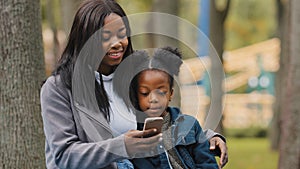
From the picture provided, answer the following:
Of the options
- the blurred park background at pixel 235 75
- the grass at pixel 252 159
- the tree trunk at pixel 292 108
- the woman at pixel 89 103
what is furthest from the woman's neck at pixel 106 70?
the grass at pixel 252 159

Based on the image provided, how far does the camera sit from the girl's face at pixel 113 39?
3303 mm

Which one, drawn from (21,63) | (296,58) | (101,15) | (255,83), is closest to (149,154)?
(101,15)

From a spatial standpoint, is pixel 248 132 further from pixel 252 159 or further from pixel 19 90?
pixel 19 90

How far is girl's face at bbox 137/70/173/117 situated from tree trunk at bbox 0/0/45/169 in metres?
2.27

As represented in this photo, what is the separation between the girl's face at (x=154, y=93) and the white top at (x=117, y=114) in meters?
0.07

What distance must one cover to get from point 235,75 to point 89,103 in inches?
1379

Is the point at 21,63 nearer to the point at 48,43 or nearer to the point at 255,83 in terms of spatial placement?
the point at 48,43

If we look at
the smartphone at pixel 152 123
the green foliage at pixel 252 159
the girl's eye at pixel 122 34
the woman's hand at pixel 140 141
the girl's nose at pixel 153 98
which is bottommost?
the green foliage at pixel 252 159

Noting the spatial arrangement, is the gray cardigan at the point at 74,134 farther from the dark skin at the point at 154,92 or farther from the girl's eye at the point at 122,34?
the girl's eye at the point at 122,34

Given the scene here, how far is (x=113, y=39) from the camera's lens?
10.9 feet

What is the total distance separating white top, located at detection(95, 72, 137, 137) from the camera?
11.0 ft

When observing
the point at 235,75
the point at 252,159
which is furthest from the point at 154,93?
the point at 235,75

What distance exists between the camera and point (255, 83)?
3559 cm

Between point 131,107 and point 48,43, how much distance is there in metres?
27.5
